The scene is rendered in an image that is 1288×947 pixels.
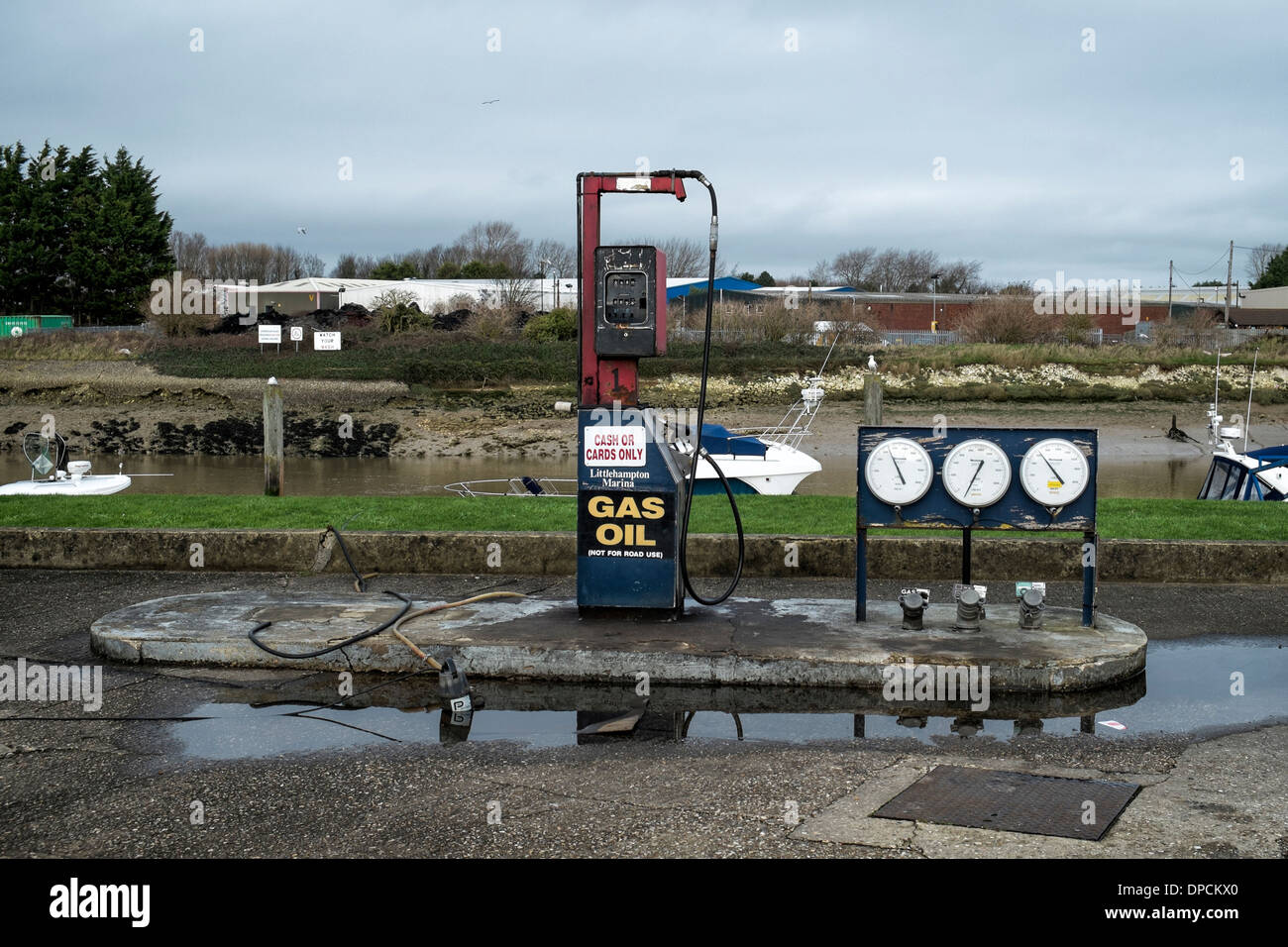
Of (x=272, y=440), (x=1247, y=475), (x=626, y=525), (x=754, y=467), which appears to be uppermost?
(x=626, y=525)

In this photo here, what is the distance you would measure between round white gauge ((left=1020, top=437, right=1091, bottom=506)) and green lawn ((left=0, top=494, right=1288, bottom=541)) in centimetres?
310

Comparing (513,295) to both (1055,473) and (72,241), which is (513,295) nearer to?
(72,241)

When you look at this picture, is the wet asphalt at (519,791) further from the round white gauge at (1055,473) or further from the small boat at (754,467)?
the small boat at (754,467)

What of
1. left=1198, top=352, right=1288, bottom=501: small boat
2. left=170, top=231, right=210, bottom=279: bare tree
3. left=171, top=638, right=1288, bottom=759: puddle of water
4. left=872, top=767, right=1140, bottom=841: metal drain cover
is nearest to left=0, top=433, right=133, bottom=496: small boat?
left=171, top=638, right=1288, bottom=759: puddle of water

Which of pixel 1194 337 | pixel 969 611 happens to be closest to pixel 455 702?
pixel 969 611

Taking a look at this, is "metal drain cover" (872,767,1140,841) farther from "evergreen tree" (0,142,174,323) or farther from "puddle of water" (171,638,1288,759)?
"evergreen tree" (0,142,174,323)

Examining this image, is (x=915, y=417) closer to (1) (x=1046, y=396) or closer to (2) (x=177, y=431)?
(1) (x=1046, y=396)

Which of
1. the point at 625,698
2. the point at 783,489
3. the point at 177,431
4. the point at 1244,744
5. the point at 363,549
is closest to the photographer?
the point at 1244,744

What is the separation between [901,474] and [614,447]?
1.93 metres

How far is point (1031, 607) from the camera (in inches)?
315

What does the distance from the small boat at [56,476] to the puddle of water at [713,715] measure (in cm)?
1302

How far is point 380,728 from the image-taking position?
663 cm

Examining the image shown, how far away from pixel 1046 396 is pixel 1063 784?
3849cm
